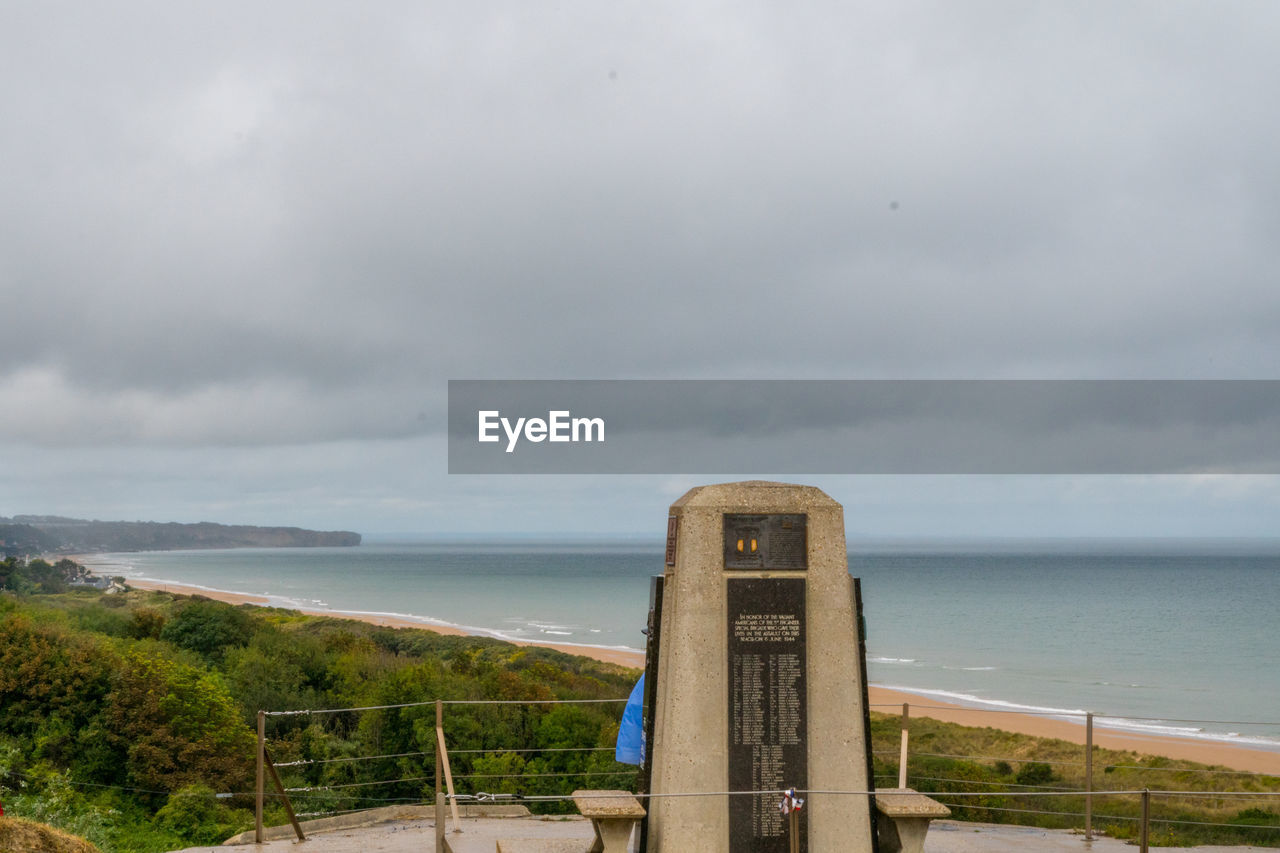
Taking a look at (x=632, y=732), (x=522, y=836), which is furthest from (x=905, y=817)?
(x=522, y=836)

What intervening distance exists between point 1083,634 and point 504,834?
48.3 meters

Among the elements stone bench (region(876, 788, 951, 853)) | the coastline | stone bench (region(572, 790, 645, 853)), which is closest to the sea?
the coastline

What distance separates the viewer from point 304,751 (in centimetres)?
1333

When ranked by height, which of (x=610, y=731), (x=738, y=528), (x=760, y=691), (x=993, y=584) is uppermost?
(x=738, y=528)

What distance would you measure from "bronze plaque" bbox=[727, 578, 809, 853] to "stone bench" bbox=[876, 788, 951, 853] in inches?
18.1

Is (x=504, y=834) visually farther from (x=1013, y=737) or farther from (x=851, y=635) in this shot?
(x=1013, y=737)

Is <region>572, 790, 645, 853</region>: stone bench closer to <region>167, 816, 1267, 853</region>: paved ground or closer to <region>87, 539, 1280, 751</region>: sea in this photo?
<region>167, 816, 1267, 853</region>: paved ground

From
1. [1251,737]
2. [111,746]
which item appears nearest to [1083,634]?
[1251,737]

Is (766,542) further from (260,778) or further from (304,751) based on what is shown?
(304,751)

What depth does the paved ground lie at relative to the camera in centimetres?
721

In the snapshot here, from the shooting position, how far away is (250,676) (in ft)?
55.5

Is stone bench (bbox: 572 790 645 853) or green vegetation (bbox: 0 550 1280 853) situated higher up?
stone bench (bbox: 572 790 645 853)

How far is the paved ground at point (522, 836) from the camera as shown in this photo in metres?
7.21

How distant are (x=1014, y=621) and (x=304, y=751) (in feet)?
162
